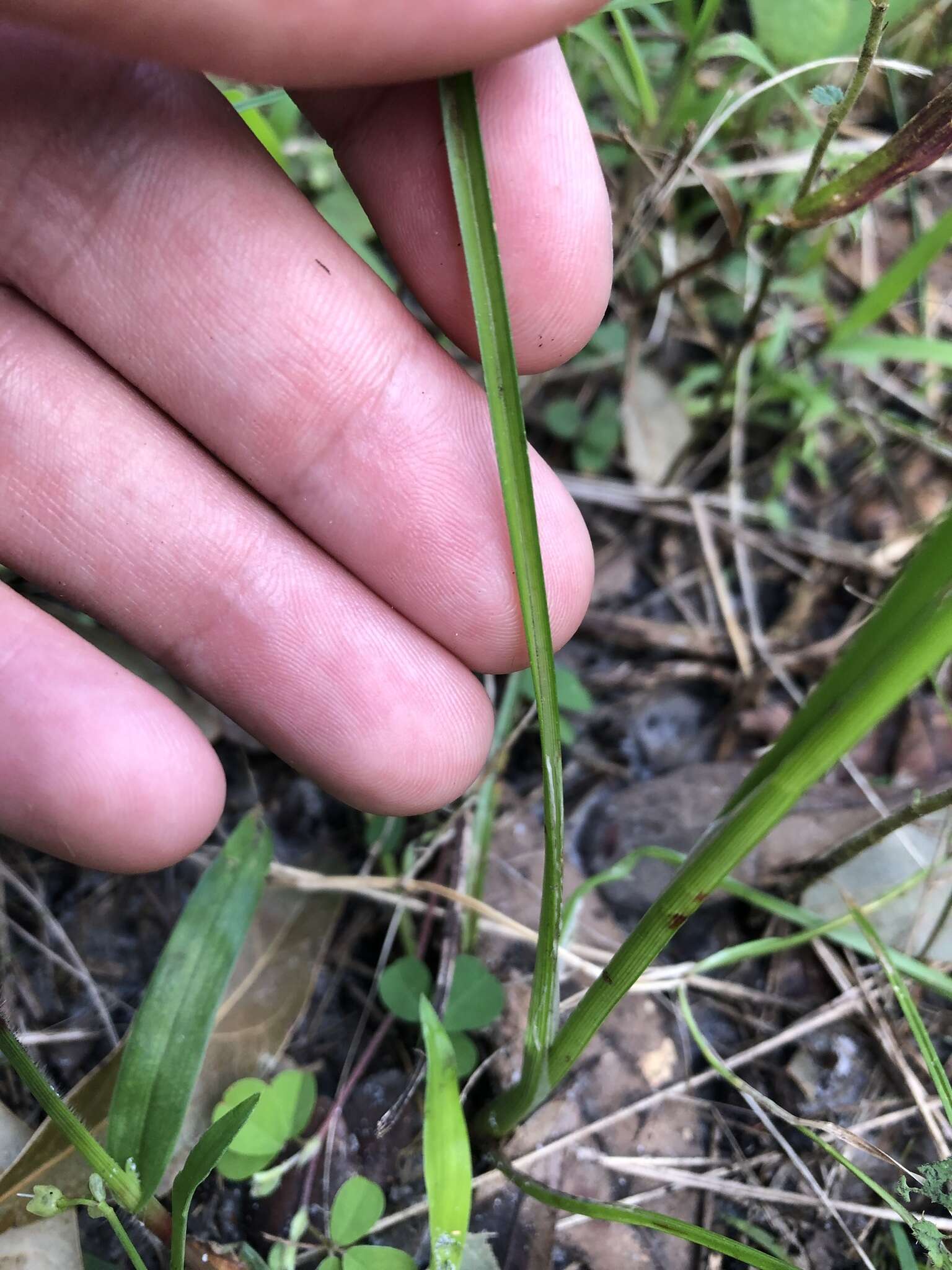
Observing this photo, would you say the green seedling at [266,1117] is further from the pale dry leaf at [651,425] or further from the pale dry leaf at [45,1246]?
the pale dry leaf at [651,425]

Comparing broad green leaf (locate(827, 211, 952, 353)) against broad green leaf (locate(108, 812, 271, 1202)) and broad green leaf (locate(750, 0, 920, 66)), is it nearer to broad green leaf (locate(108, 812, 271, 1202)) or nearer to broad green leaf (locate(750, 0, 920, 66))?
broad green leaf (locate(750, 0, 920, 66))

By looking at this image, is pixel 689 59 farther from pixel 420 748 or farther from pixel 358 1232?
pixel 358 1232

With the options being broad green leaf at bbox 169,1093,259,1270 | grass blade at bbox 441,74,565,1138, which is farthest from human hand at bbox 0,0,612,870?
broad green leaf at bbox 169,1093,259,1270

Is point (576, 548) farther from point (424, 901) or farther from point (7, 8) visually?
point (7, 8)

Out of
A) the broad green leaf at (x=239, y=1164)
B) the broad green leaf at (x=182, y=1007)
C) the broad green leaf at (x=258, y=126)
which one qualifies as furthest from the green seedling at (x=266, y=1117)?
the broad green leaf at (x=258, y=126)

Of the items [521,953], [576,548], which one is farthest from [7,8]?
[521,953]
